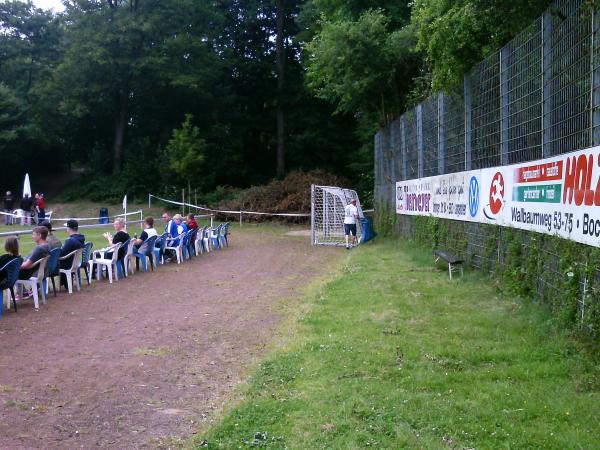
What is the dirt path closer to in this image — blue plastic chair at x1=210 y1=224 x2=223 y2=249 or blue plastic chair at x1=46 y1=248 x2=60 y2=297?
blue plastic chair at x1=46 y1=248 x2=60 y2=297

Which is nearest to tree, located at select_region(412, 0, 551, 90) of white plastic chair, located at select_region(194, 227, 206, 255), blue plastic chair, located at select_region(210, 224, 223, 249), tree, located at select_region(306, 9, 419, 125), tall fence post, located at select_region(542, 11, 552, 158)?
tall fence post, located at select_region(542, 11, 552, 158)

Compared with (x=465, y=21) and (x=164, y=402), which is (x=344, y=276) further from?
(x=164, y=402)

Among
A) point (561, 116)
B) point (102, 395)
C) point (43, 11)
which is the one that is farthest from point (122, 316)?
point (43, 11)

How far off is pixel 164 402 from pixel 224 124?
42.2 meters

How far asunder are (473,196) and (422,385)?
715 cm

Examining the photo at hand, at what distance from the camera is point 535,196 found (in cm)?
862

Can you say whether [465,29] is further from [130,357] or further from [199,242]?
[199,242]

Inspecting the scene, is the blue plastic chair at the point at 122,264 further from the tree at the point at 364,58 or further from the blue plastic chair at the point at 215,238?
the tree at the point at 364,58

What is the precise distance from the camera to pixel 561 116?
8000mm

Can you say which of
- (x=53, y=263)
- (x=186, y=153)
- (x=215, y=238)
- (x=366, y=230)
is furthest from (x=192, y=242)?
(x=186, y=153)

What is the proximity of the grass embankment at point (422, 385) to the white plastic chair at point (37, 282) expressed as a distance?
14.8 feet

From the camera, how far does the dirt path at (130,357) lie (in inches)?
199

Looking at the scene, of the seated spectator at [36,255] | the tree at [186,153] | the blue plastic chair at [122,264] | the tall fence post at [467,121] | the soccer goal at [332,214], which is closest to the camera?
the seated spectator at [36,255]

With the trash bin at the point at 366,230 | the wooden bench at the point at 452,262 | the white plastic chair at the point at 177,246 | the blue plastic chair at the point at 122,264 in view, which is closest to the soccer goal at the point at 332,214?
the trash bin at the point at 366,230
